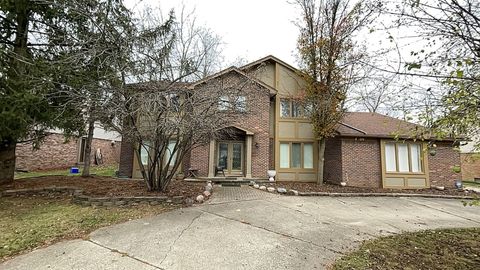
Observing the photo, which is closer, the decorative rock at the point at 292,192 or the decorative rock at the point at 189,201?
the decorative rock at the point at 189,201

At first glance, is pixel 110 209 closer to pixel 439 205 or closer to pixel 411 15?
pixel 411 15

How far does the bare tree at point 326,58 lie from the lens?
40.2 ft

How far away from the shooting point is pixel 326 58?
41.0 feet

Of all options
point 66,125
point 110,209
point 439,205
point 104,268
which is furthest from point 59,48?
point 439,205

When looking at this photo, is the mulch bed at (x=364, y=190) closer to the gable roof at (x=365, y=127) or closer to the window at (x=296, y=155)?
the window at (x=296, y=155)

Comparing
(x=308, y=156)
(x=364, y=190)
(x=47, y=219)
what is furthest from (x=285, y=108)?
(x=47, y=219)

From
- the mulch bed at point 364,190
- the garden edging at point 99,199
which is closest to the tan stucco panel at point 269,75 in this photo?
the mulch bed at point 364,190

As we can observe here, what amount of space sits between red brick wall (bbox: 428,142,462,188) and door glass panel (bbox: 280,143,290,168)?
7705mm

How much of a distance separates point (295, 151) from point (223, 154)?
442 cm

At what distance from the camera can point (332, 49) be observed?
12.3 meters

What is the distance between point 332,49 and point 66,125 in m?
12.6

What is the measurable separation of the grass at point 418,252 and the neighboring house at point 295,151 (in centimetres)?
738

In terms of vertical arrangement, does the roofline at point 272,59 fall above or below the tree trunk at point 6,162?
above

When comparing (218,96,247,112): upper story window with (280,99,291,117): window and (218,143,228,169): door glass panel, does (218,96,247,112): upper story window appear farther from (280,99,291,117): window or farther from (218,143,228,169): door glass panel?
(280,99,291,117): window
